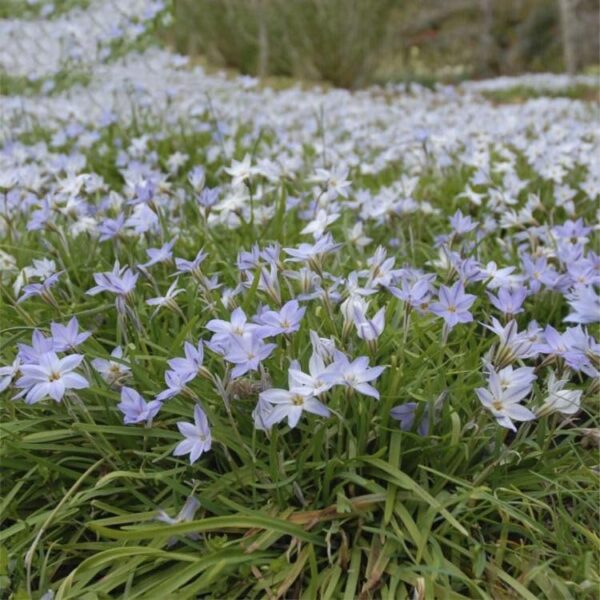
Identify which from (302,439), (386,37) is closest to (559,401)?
(302,439)

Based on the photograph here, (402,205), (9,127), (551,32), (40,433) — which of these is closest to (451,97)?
(9,127)

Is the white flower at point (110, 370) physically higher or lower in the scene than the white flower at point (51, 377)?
lower

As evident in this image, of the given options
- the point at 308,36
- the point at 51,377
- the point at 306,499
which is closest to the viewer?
the point at 51,377

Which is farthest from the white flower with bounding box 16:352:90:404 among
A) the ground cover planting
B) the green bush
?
the green bush

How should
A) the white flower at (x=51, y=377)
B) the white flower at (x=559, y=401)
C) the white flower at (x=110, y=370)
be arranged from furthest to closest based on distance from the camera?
the white flower at (x=110, y=370) → the white flower at (x=559, y=401) → the white flower at (x=51, y=377)

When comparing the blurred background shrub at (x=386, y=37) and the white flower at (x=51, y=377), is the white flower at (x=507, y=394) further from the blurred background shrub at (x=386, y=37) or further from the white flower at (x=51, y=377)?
the blurred background shrub at (x=386, y=37)

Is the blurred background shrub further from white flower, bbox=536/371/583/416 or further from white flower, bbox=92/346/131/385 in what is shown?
white flower, bbox=92/346/131/385

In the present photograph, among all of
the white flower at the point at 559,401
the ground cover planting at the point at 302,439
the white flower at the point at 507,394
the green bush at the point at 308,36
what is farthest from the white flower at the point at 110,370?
the green bush at the point at 308,36

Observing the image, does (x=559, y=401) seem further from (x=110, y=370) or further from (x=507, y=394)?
(x=110, y=370)

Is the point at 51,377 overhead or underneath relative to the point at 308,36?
underneath
